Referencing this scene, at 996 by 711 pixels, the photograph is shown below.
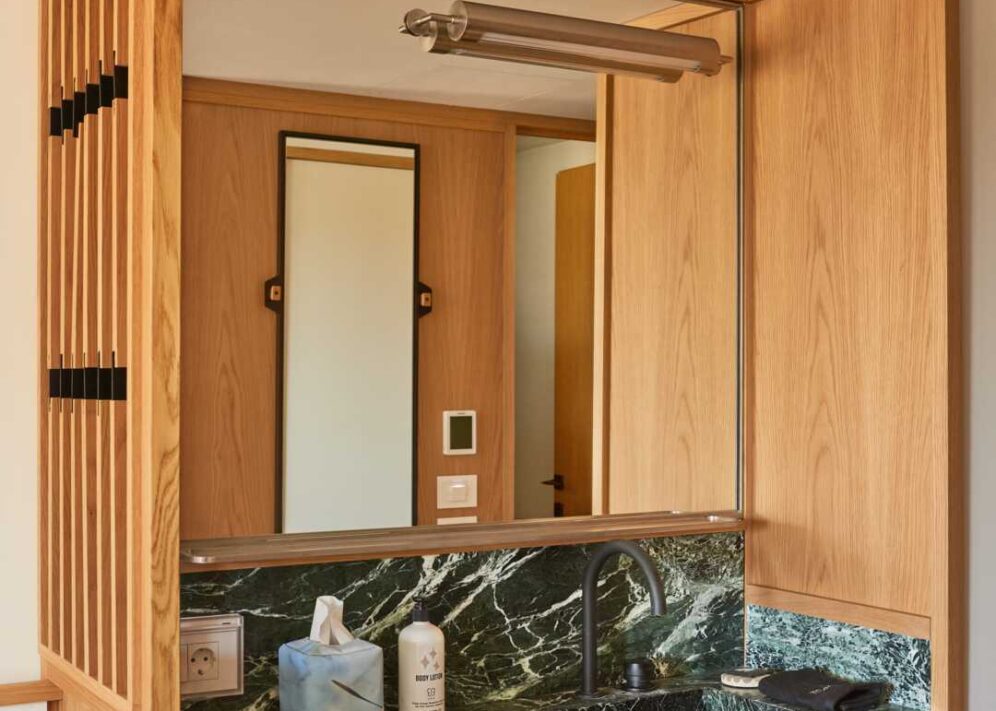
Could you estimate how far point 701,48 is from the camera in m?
2.24

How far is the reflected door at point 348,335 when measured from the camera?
6.18ft

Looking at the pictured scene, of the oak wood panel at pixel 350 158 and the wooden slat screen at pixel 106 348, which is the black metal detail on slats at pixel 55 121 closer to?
the wooden slat screen at pixel 106 348

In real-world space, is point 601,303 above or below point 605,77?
below

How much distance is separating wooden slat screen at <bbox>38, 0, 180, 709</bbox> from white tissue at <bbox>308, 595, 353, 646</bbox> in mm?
298

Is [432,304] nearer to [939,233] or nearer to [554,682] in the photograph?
[554,682]

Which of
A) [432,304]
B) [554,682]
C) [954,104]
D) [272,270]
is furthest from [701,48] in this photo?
[554,682]

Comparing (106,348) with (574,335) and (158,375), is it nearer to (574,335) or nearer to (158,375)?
(158,375)

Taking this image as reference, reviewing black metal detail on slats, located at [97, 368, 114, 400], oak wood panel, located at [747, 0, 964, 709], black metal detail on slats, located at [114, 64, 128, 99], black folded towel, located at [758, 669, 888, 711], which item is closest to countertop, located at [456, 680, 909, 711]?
black folded towel, located at [758, 669, 888, 711]

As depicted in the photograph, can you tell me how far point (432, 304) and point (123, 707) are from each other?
0.79m

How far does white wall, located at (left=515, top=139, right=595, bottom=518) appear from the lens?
2.07 meters

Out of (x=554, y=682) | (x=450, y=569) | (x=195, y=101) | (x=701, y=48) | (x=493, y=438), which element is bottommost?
(x=554, y=682)

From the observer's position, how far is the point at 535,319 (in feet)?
6.91
